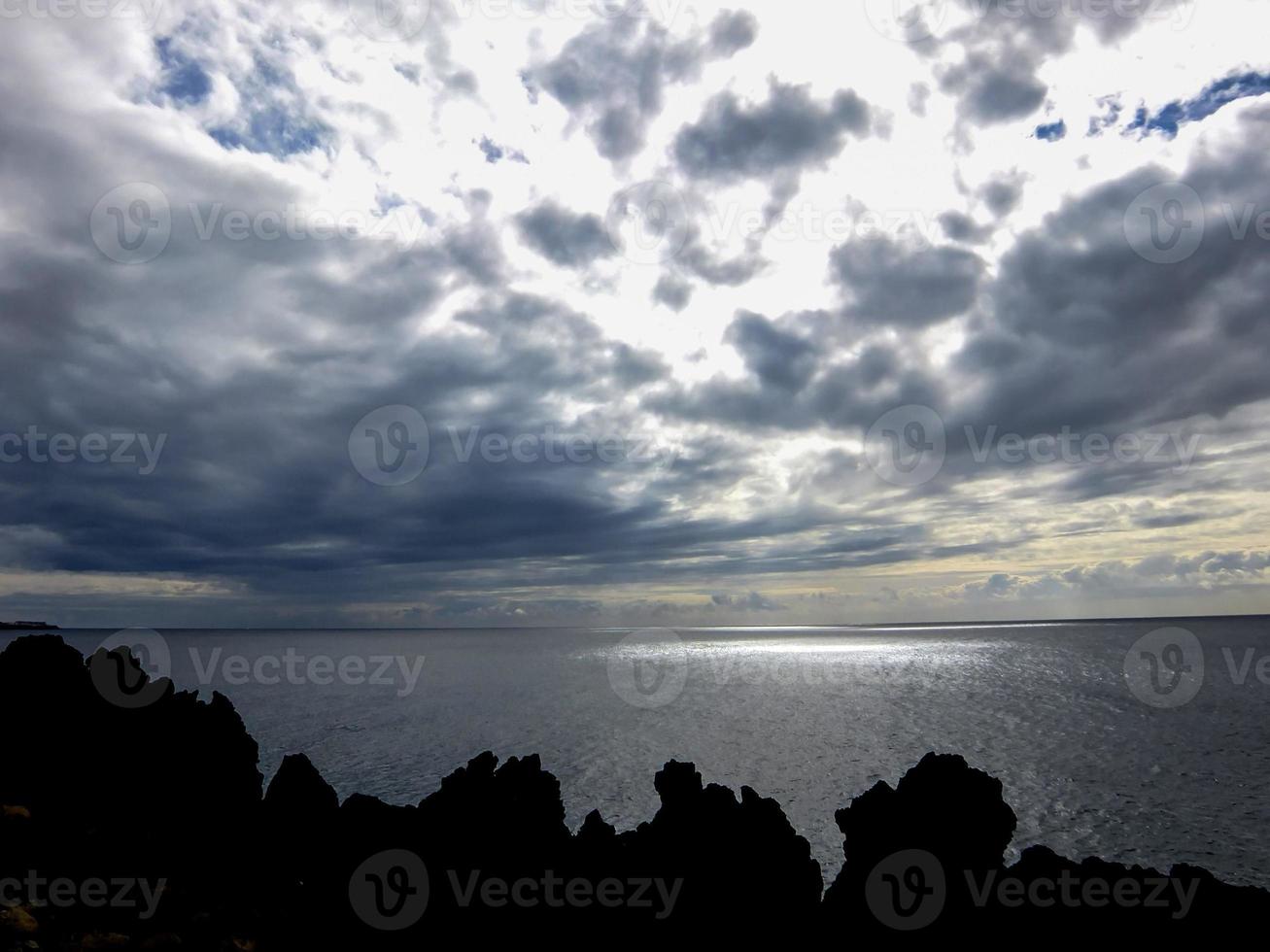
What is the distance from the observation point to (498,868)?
2438 centimetres

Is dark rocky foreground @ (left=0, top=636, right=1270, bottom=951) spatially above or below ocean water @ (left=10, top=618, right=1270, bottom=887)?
above

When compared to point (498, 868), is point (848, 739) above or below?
below

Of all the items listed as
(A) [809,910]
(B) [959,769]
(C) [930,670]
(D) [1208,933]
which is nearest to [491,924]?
(A) [809,910]

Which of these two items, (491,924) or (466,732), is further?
(466,732)

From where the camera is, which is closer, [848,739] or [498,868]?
[498,868]

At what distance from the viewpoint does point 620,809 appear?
46.5 meters

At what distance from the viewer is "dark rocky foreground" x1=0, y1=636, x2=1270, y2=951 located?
1997 cm

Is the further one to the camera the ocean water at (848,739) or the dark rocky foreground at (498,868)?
the ocean water at (848,739)

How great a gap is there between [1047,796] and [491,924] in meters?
44.0

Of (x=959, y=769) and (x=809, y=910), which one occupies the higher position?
(x=959, y=769)

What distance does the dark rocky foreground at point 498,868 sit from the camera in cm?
1997

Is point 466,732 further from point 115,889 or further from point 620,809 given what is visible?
point 115,889

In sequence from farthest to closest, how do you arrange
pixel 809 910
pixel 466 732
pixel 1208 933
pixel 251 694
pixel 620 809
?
pixel 251 694
pixel 466 732
pixel 620 809
pixel 809 910
pixel 1208 933

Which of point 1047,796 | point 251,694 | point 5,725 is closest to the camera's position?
point 5,725
